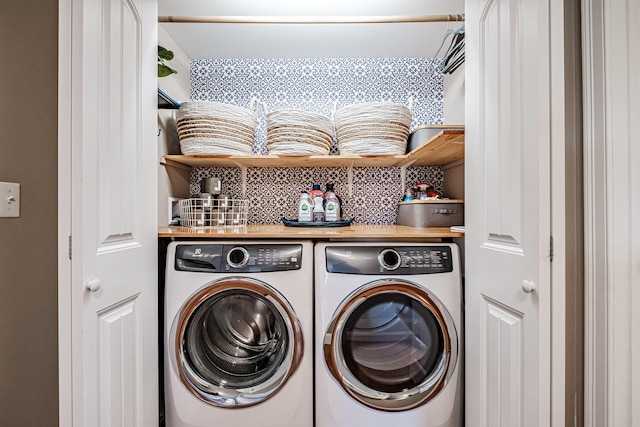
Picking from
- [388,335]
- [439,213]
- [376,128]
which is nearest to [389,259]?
[388,335]

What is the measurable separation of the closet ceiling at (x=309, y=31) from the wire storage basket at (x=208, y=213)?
0.98 metres

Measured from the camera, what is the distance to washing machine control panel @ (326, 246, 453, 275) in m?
1.38

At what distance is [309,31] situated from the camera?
1.82 metres
